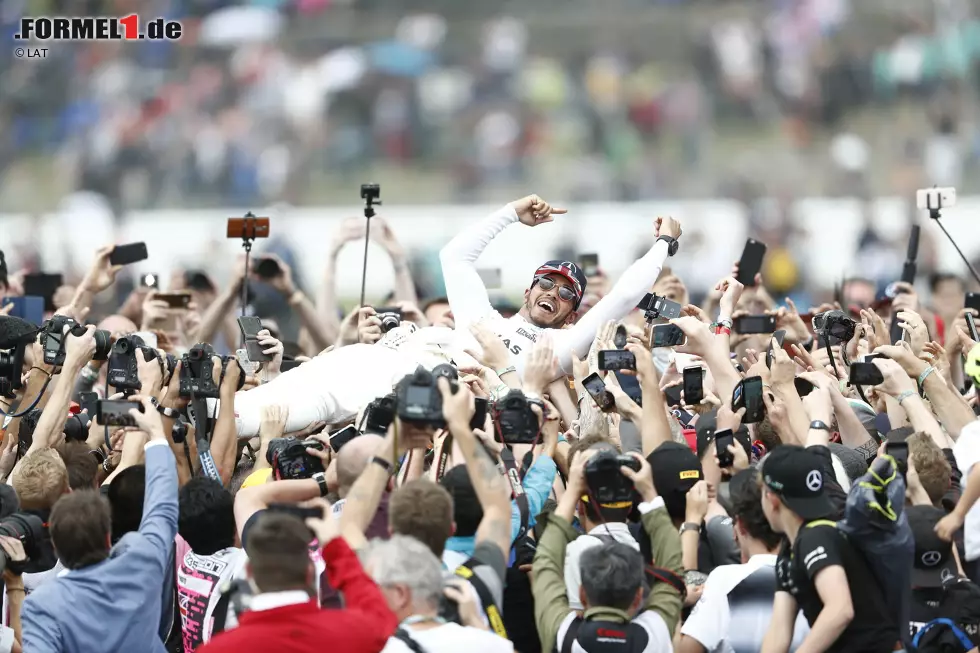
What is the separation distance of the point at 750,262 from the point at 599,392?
184 cm

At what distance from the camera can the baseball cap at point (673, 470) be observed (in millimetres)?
4840

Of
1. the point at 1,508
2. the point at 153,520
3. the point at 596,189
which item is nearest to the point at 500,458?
the point at 153,520

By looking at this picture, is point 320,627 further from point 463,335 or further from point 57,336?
point 463,335

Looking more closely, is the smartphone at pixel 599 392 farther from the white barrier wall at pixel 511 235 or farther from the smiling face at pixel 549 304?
the white barrier wall at pixel 511 235

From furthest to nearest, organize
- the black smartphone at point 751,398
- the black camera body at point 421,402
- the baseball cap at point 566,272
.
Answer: the baseball cap at point 566,272 < the black smartphone at point 751,398 < the black camera body at point 421,402

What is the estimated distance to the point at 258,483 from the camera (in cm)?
509

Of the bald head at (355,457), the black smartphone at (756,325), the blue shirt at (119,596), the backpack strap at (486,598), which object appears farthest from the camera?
the black smartphone at (756,325)

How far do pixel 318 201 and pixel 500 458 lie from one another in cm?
1324

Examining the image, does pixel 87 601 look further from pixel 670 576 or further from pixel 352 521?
pixel 670 576

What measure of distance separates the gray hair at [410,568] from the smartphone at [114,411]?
1.10 m

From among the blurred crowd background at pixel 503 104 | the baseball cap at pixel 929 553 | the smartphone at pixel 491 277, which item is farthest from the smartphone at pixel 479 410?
the blurred crowd background at pixel 503 104

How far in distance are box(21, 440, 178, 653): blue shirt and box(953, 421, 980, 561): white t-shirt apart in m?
2.51

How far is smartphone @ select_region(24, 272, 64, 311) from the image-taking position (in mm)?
8523

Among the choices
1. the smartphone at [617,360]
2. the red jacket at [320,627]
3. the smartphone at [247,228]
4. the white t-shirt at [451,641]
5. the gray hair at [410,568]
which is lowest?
the white t-shirt at [451,641]
